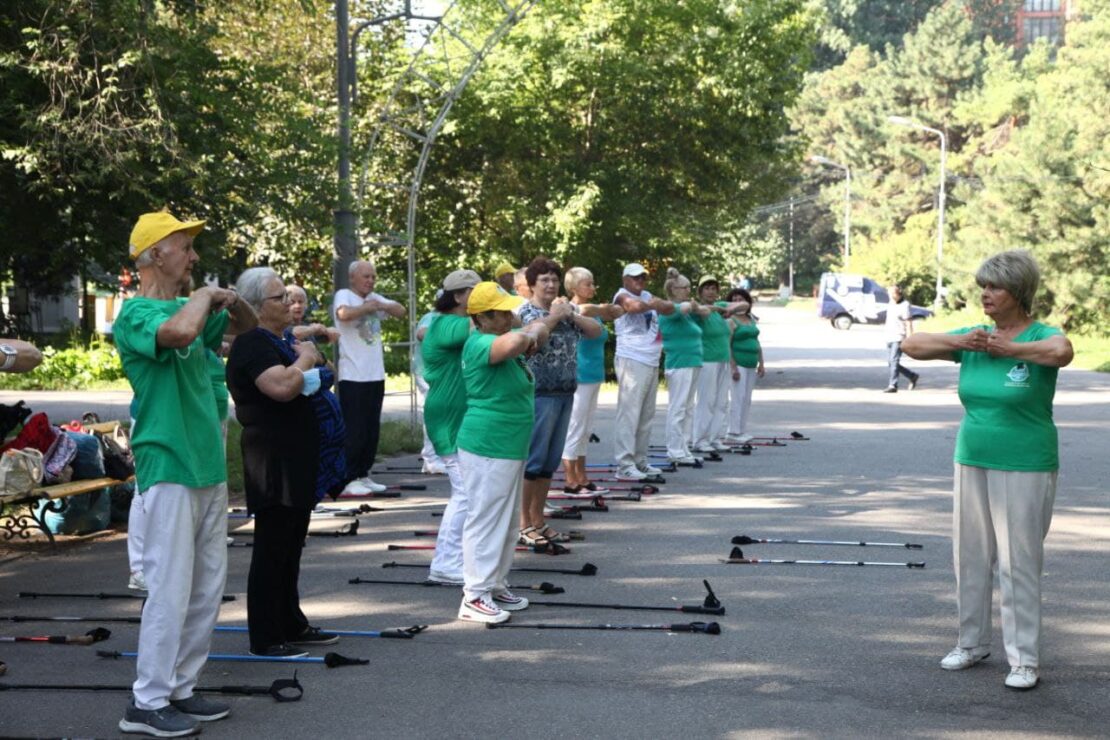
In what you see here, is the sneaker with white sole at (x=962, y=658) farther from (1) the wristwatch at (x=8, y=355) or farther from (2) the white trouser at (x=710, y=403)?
(2) the white trouser at (x=710, y=403)

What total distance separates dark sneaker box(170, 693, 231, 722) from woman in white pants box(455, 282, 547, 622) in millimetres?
2137

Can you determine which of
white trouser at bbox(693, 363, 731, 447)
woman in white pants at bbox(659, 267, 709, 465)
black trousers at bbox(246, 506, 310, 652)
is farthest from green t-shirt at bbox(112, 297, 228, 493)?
white trouser at bbox(693, 363, 731, 447)

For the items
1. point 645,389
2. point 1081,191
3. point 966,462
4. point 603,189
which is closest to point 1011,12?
point 1081,191

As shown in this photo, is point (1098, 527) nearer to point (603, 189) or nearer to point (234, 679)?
point (234, 679)

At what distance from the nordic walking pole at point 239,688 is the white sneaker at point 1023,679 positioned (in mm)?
3083

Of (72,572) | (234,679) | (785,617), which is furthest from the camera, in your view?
(72,572)

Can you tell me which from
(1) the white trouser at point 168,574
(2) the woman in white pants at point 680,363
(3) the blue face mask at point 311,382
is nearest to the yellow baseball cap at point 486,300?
(3) the blue face mask at point 311,382

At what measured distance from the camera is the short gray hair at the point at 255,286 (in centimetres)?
717

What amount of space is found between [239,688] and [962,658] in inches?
129

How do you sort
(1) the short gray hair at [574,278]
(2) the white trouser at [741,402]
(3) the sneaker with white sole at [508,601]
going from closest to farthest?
(3) the sneaker with white sole at [508,601]
(1) the short gray hair at [574,278]
(2) the white trouser at [741,402]

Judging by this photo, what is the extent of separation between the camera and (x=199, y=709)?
6.32 m

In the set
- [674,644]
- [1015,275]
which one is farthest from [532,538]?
[1015,275]

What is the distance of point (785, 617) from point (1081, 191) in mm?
41998

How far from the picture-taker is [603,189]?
27.7m
